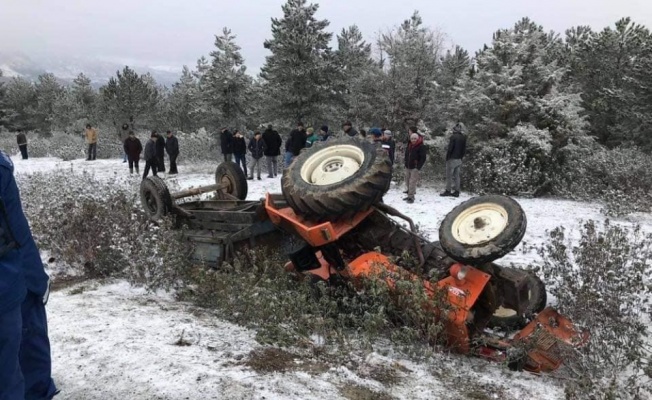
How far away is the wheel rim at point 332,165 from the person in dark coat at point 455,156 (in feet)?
19.9

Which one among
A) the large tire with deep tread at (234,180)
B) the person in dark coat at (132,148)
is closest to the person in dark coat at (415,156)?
the large tire with deep tread at (234,180)

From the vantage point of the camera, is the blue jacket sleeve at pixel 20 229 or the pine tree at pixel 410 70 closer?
the blue jacket sleeve at pixel 20 229

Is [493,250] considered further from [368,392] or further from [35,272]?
[35,272]

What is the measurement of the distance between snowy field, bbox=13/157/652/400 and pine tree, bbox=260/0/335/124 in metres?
19.1

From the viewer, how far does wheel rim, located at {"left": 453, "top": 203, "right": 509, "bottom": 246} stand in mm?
4203

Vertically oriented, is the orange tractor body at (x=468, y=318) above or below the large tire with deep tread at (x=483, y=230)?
below

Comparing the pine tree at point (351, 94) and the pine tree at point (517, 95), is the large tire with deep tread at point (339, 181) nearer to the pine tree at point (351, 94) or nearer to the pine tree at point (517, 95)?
the pine tree at point (517, 95)

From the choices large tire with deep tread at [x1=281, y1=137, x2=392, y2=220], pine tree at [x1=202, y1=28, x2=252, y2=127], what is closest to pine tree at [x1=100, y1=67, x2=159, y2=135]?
pine tree at [x1=202, y1=28, x2=252, y2=127]

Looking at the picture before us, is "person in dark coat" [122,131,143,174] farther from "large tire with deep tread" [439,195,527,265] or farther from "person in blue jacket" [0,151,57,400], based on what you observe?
"person in blue jacket" [0,151,57,400]

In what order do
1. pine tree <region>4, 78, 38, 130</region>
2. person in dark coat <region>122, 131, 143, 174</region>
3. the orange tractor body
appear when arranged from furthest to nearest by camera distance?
pine tree <region>4, 78, 38, 130</region> < person in dark coat <region>122, 131, 143, 174</region> < the orange tractor body

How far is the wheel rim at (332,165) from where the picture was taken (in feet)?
16.5

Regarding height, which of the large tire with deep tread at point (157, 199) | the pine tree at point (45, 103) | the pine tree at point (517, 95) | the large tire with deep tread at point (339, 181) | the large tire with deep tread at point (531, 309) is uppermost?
the pine tree at point (45, 103)

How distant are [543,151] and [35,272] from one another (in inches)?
468

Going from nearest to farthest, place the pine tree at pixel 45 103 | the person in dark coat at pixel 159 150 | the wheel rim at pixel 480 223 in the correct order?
the wheel rim at pixel 480 223, the person in dark coat at pixel 159 150, the pine tree at pixel 45 103
